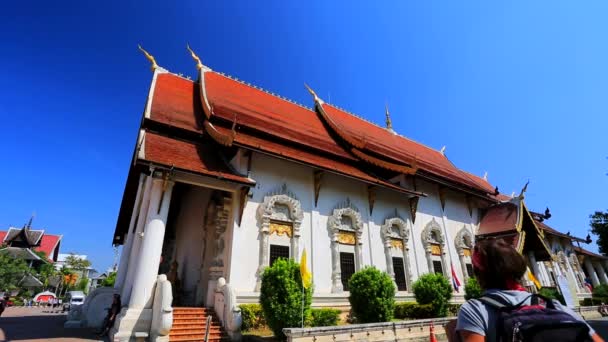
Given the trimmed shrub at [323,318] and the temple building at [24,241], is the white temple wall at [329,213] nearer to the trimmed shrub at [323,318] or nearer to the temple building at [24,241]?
the trimmed shrub at [323,318]

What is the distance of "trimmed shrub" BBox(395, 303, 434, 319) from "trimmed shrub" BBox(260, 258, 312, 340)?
14.7 ft

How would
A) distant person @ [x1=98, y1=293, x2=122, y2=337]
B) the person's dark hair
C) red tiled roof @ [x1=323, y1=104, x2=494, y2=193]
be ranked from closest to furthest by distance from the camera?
the person's dark hair, distant person @ [x1=98, y1=293, x2=122, y2=337], red tiled roof @ [x1=323, y1=104, x2=494, y2=193]

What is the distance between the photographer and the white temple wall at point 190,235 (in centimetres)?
1048

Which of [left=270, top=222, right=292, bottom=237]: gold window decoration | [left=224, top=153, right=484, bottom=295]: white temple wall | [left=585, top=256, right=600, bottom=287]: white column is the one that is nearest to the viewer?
[left=224, top=153, right=484, bottom=295]: white temple wall

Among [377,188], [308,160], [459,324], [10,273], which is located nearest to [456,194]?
[377,188]

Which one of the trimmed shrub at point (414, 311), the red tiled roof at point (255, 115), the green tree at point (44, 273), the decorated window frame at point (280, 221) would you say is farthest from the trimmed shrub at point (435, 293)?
the green tree at point (44, 273)

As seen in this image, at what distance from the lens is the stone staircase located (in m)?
7.28

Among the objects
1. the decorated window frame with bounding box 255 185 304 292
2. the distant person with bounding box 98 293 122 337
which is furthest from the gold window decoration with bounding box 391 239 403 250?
the distant person with bounding box 98 293 122 337

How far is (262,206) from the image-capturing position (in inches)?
397

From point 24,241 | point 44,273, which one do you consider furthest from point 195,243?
point 24,241

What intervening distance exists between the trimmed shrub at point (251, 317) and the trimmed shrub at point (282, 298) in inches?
45.7

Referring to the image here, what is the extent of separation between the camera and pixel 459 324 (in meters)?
1.41

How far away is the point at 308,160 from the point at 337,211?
231 cm

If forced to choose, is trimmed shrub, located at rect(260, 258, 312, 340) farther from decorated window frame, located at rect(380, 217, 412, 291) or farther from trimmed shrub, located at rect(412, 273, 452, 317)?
decorated window frame, located at rect(380, 217, 412, 291)
